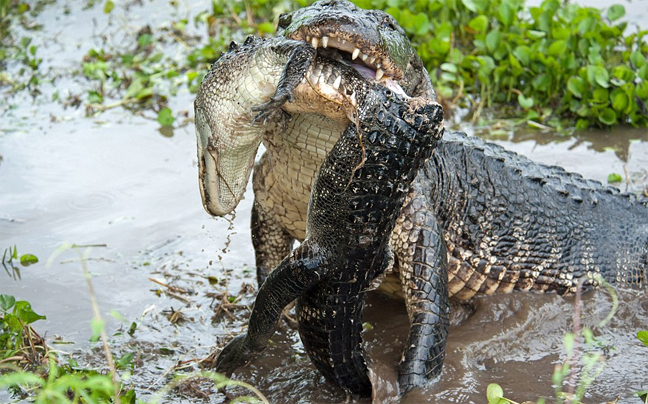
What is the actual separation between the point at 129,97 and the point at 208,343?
334cm

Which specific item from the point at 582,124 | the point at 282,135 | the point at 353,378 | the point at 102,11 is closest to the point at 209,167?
the point at 282,135

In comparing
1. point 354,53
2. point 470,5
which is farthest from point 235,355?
point 470,5

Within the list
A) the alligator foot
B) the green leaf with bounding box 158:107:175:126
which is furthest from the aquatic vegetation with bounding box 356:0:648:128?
the alligator foot

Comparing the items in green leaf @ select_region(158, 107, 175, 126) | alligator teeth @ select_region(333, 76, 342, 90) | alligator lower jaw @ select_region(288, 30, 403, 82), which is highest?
alligator lower jaw @ select_region(288, 30, 403, 82)

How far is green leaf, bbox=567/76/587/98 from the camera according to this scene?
581 cm

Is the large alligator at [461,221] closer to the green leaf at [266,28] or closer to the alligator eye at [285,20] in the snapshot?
→ the alligator eye at [285,20]

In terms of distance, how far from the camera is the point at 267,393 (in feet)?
11.2

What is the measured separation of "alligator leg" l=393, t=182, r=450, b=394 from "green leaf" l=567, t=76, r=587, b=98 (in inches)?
107

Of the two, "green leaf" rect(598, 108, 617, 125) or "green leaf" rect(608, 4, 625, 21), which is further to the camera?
"green leaf" rect(608, 4, 625, 21)

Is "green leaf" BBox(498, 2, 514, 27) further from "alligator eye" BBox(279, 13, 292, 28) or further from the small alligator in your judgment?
the small alligator

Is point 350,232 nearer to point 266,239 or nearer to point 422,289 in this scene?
point 422,289

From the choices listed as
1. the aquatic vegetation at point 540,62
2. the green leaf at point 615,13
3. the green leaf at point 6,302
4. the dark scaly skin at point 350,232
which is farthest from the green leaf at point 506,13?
the green leaf at point 6,302

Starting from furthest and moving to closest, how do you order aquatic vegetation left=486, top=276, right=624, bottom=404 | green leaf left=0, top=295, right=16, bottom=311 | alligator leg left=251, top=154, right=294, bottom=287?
1. alligator leg left=251, top=154, right=294, bottom=287
2. green leaf left=0, top=295, right=16, bottom=311
3. aquatic vegetation left=486, top=276, right=624, bottom=404

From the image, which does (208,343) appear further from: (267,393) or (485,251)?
(485,251)
